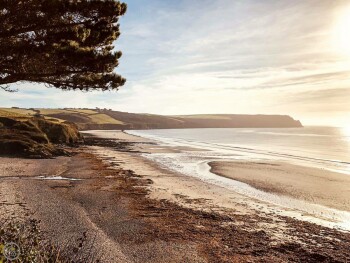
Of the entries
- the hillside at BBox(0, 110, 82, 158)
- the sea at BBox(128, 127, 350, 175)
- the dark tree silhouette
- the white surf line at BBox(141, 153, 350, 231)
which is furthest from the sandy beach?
the sea at BBox(128, 127, 350, 175)

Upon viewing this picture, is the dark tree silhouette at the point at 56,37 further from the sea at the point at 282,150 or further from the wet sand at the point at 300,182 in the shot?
the sea at the point at 282,150

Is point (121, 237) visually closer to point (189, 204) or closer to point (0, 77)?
point (189, 204)

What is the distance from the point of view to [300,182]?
23250 mm

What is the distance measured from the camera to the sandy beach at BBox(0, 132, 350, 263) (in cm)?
928

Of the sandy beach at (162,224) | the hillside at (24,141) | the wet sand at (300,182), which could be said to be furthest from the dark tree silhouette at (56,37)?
the hillside at (24,141)

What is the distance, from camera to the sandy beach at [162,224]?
9.28 meters

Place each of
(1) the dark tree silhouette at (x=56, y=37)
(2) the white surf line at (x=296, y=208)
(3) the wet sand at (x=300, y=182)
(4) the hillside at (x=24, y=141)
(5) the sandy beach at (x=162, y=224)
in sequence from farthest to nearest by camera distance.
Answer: (4) the hillside at (x=24, y=141) < (3) the wet sand at (x=300, y=182) < (2) the white surf line at (x=296, y=208) < (1) the dark tree silhouette at (x=56, y=37) < (5) the sandy beach at (x=162, y=224)

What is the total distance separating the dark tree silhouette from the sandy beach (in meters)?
5.80

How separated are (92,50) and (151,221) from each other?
7.69 m

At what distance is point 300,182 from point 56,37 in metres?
19.2

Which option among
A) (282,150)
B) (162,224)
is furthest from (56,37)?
(282,150)

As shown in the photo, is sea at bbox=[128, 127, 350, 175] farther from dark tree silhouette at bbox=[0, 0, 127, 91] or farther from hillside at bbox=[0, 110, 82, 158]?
dark tree silhouette at bbox=[0, 0, 127, 91]

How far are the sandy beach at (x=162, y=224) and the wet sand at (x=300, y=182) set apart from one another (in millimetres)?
3978

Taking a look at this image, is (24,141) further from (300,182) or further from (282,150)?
(282,150)
